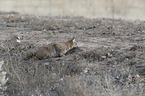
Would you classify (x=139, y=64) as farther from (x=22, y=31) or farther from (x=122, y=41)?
(x=22, y=31)

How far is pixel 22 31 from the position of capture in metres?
9.52

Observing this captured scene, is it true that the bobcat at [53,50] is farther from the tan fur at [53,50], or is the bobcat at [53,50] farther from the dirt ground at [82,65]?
the dirt ground at [82,65]

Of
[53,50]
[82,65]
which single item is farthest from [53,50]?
[82,65]

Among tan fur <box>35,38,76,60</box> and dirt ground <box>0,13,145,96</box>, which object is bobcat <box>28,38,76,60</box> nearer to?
tan fur <box>35,38,76,60</box>

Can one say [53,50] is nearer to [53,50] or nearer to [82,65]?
[53,50]

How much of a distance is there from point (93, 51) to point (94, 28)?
164 inches

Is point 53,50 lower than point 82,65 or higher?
higher

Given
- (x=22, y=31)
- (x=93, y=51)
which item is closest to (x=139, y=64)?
(x=93, y=51)

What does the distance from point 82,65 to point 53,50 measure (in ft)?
4.70

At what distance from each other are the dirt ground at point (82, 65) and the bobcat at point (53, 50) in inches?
8.8

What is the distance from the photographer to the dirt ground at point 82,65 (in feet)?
13.4

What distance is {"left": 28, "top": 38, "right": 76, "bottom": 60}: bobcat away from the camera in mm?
5744

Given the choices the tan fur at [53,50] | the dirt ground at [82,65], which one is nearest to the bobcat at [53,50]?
→ the tan fur at [53,50]

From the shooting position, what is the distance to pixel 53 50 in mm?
6105
